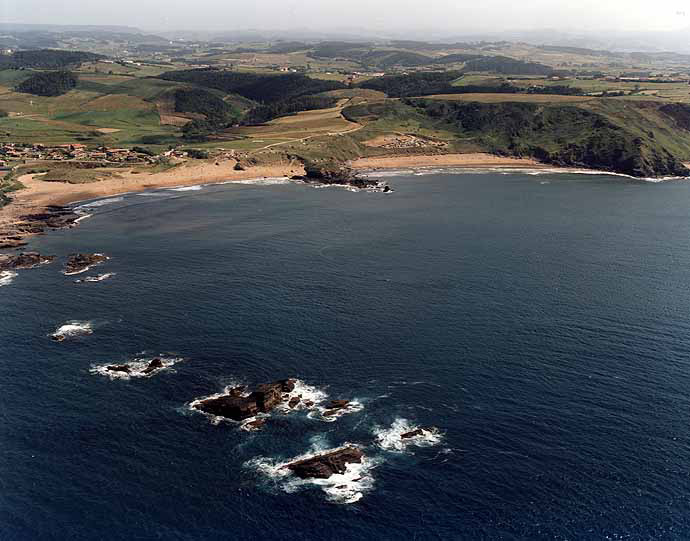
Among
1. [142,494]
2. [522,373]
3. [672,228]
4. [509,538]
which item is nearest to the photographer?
[509,538]

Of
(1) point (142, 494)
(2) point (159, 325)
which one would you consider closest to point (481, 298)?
(2) point (159, 325)

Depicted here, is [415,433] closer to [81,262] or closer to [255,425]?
[255,425]

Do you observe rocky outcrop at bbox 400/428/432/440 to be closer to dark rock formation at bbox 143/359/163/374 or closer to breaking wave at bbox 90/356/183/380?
breaking wave at bbox 90/356/183/380

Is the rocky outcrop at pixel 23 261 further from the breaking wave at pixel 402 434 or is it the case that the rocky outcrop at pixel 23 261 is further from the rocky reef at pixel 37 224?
the breaking wave at pixel 402 434

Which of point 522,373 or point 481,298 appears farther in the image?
point 481,298

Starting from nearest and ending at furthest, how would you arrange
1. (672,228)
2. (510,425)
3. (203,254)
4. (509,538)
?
(509,538) < (510,425) < (203,254) < (672,228)

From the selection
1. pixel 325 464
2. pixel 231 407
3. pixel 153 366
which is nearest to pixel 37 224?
pixel 153 366

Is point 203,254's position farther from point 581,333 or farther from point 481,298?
point 581,333
